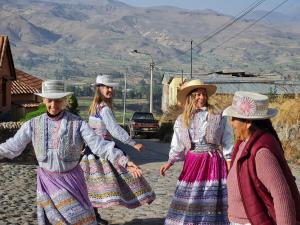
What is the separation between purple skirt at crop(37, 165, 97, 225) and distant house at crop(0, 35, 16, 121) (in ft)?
101

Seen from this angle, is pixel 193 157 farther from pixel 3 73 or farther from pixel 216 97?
pixel 3 73

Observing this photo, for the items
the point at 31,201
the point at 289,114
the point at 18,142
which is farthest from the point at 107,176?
the point at 289,114

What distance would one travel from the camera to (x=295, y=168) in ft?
64.0

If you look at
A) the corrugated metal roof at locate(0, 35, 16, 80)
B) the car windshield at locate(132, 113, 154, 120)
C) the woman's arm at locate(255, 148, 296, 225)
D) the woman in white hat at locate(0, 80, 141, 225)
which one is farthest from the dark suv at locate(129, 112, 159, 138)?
the woman's arm at locate(255, 148, 296, 225)

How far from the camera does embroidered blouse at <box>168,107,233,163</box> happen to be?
7.63 meters

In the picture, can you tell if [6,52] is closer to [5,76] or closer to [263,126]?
[5,76]

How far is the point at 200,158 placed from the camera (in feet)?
24.6

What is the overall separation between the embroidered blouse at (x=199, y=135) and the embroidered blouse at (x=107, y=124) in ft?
2.46

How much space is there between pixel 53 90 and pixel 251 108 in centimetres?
251

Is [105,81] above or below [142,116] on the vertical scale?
above

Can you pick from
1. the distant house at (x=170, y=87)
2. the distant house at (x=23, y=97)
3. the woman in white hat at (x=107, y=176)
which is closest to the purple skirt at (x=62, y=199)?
the woman in white hat at (x=107, y=176)

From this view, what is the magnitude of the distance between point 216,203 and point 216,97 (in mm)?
26736

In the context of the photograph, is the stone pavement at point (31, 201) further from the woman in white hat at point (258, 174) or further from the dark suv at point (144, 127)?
the dark suv at point (144, 127)

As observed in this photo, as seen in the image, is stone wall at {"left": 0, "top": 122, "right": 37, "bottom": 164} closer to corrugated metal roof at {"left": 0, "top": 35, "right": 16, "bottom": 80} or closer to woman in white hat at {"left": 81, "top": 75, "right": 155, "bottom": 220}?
woman in white hat at {"left": 81, "top": 75, "right": 155, "bottom": 220}
